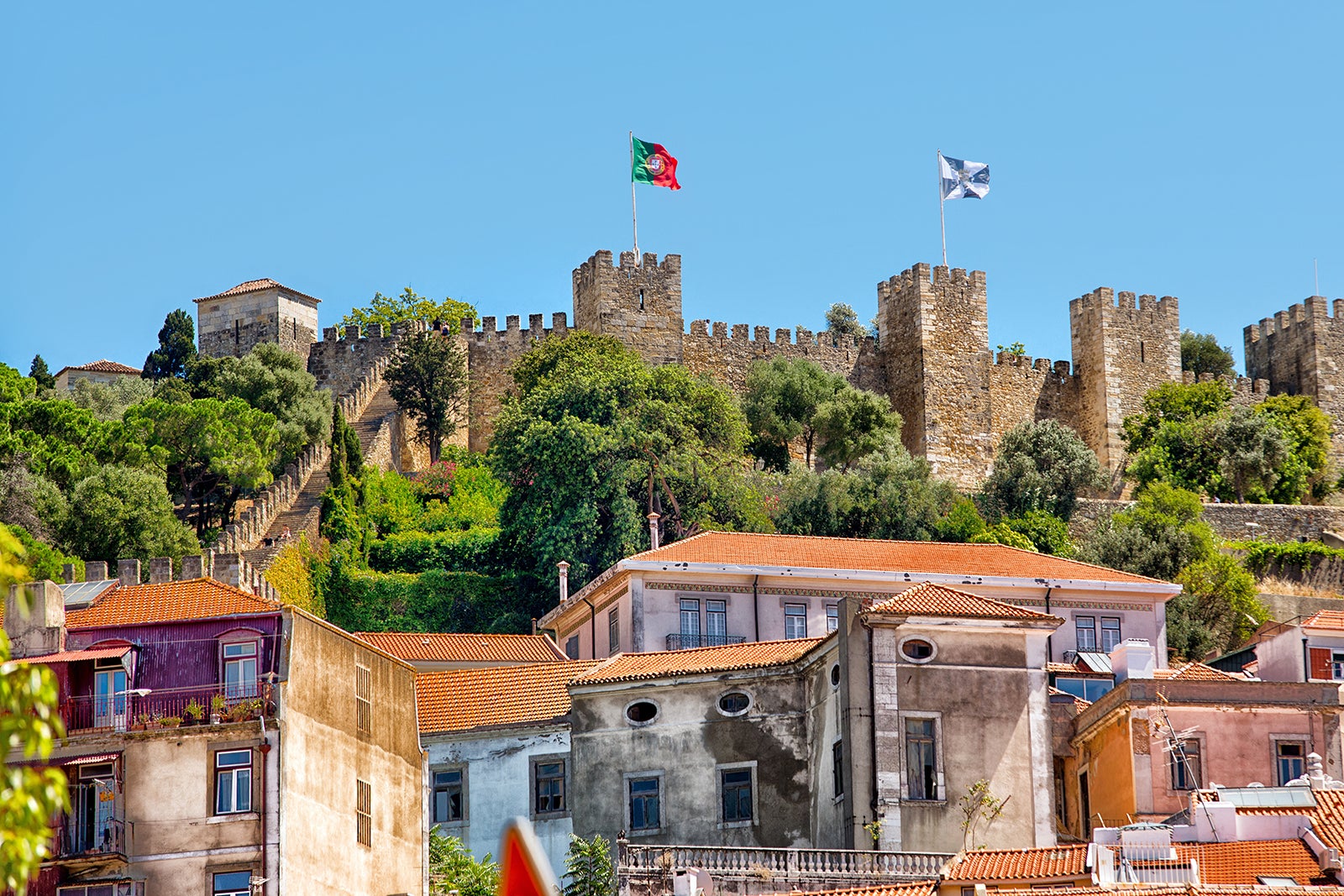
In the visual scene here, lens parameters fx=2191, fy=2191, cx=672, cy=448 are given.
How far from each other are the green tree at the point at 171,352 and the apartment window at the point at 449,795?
173 ft

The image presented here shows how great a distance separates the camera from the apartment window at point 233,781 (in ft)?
102

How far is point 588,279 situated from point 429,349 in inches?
238

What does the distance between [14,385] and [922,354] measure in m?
30.8

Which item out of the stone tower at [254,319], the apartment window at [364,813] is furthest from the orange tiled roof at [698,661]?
the stone tower at [254,319]

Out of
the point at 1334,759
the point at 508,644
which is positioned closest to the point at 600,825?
the point at 508,644

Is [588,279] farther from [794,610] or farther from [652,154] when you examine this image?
[794,610]

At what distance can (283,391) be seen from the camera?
76438mm

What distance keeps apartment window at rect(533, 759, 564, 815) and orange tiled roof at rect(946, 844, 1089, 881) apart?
9.07m

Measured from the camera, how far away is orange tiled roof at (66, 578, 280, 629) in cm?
3397

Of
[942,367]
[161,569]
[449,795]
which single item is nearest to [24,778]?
[449,795]

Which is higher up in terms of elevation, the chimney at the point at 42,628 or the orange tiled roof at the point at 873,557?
the orange tiled roof at the point at 873,557

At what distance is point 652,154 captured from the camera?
76438mm

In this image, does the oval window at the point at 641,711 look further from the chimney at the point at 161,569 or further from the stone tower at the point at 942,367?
the stone tower at the point at 942,367

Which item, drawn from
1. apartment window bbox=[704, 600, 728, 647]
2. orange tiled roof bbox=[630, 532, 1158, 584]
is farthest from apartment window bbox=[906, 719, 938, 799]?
orange tiled roof bbox=[630, 532, 1158, 584]
